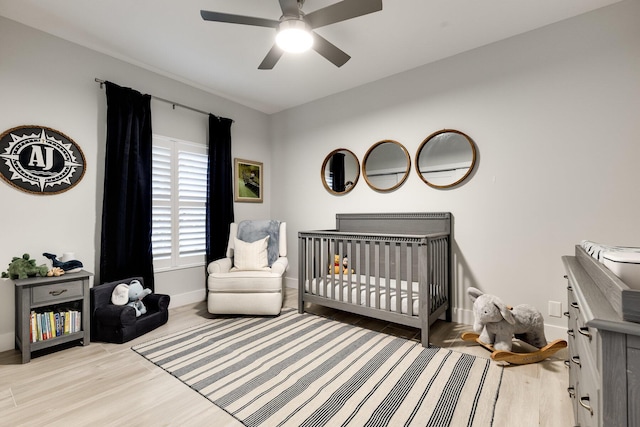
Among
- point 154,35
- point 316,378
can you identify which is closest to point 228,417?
point 316,378

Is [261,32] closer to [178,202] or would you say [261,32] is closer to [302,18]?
[302,18]

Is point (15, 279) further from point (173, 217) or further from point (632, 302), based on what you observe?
point (632, 302)

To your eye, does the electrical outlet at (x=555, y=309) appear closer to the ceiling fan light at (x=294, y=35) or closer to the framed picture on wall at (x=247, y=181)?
the ceiling fan light at (x=294, y=35)

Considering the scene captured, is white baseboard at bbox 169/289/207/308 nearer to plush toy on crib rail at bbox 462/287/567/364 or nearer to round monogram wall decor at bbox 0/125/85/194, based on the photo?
round monogram wall decor at bbox 0/125/85/194

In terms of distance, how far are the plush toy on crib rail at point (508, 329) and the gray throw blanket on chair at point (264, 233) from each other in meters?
2.17

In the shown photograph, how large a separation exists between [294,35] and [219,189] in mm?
2236

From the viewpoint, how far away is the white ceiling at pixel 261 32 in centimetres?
216

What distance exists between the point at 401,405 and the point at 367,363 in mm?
471

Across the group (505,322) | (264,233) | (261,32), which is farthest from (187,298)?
(505,322)

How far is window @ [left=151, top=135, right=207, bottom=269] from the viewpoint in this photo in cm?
319

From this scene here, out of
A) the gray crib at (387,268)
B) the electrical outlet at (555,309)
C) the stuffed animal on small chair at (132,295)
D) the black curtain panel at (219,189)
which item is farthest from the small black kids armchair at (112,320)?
the electrical outlet at (555,309)

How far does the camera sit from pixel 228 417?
1.51 metres

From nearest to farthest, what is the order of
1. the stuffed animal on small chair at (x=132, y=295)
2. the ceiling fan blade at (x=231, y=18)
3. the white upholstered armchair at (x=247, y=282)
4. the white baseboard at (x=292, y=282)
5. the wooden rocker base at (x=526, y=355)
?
the ceiling fan blade at (x=231, y=18) < the wooden rocker base at (x=526, y=355) < the stuffed animal on small chair at (x=132, y=295) < the white upholstered armchair at (x=247, y=282) < the white baseboard at (x=292, y=282)

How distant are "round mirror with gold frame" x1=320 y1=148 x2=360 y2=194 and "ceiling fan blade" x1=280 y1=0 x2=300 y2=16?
1.88 metres
